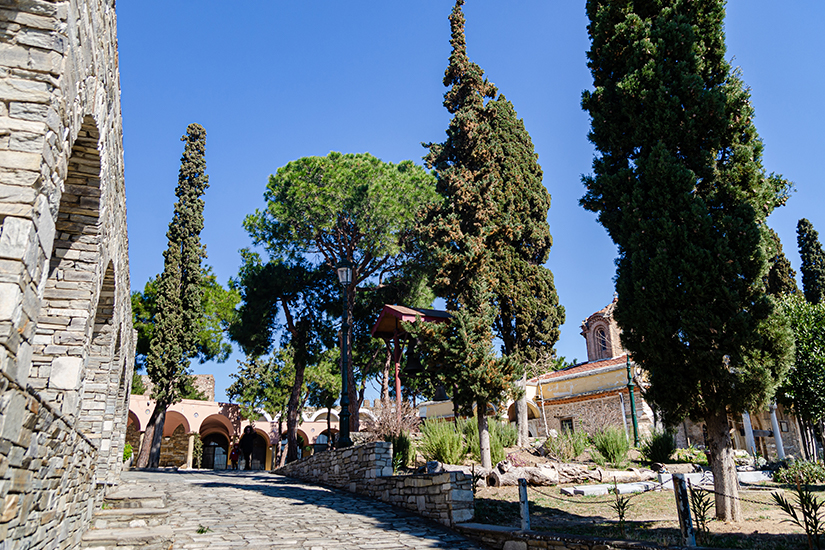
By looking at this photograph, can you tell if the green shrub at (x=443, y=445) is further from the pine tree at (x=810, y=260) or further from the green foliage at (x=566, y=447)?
the pine tree at (x=810, y=260)

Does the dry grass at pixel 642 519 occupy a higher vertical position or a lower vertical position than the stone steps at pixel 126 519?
lower

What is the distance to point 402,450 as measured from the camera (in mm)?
11117

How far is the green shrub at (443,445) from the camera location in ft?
36.4

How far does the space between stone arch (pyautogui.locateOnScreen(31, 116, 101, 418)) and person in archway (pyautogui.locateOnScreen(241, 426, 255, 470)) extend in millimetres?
22789

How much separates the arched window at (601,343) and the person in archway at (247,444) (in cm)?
1898

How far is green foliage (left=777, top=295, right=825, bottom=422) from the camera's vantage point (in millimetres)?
13258

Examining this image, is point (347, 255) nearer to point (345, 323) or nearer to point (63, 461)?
point (345, 323)

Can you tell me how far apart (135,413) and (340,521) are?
72.9ft

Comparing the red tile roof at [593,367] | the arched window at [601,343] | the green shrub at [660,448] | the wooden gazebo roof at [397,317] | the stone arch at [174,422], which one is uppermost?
the arched window at [601,343]

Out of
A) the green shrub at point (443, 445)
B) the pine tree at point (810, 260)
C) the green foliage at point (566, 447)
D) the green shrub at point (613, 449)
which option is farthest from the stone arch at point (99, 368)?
the pine tree at point (810, 260)

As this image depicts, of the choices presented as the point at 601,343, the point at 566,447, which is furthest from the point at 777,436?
the point at 601,343

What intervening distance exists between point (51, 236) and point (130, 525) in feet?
14.8

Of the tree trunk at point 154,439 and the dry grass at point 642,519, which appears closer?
the dry grass at point 642,519

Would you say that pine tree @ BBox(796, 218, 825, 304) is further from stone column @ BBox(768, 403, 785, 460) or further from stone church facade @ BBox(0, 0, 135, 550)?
stone church facade @ BBox(0, 0, 135, 550)
